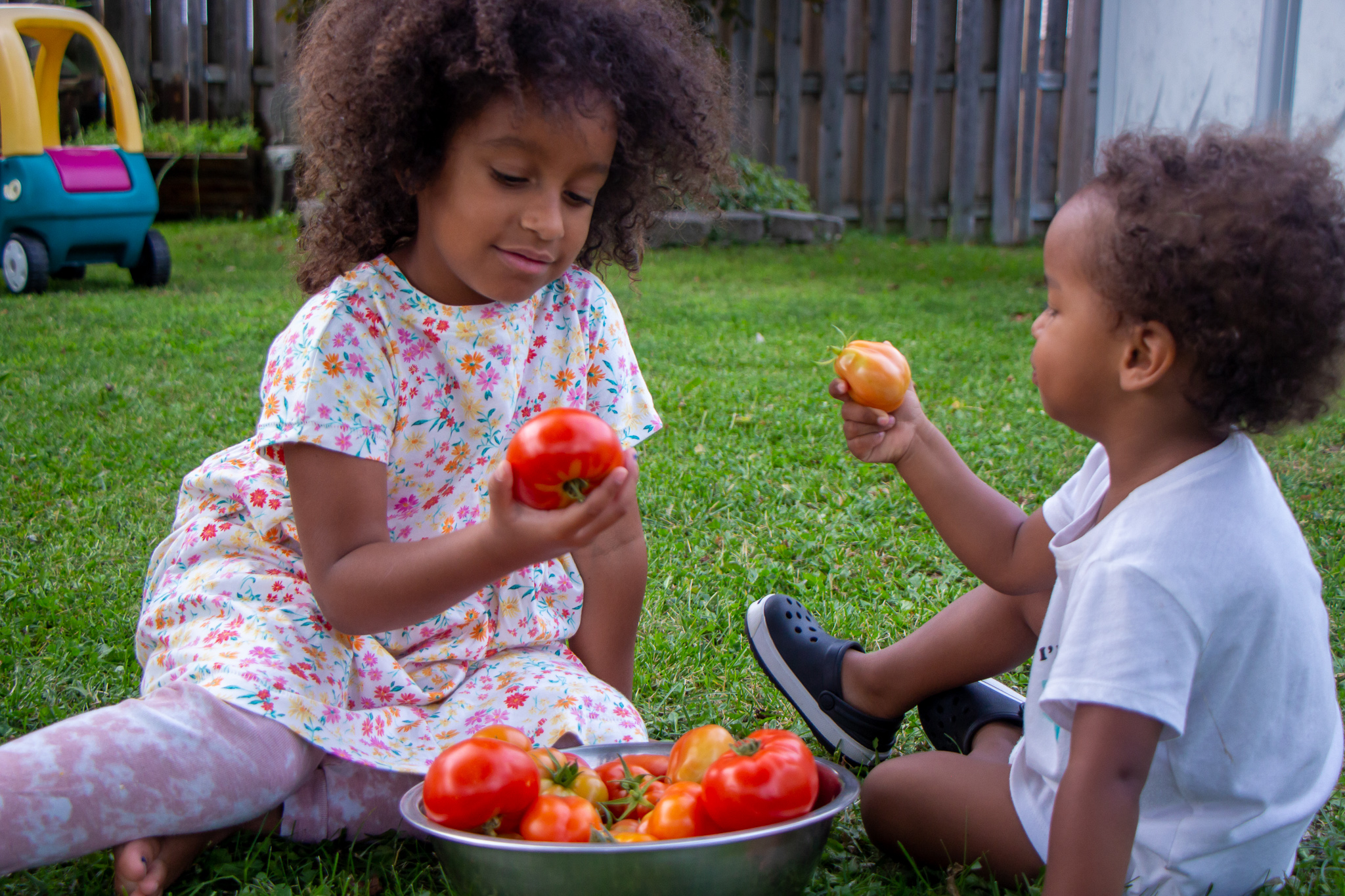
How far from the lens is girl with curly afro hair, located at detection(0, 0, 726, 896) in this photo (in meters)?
1.55

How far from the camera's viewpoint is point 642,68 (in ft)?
5.95

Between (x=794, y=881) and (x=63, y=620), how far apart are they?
1.73m

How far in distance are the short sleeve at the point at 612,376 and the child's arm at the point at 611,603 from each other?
7.0 inches

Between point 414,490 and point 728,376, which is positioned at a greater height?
point 414,490

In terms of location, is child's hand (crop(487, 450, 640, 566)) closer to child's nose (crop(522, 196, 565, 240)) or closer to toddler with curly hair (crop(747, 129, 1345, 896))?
child's nose (crop(522, 196, 565, 240))

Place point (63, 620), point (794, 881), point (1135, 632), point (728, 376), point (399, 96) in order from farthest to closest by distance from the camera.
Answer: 1. point (728, 376)
2. point (63, 620)
3. point (399, 96)
4. point (794, 881)
5. point (1135, 632)

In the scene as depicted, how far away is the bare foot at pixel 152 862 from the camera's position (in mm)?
1521

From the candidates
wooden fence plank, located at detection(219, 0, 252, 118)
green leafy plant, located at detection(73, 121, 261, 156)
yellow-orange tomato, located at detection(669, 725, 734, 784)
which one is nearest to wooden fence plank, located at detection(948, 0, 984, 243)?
green leafy plant, located at detection(73, 121, 261, 156)

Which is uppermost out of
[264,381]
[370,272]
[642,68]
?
[642,68]

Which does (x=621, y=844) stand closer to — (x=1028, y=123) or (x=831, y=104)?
(x=831, y=104)

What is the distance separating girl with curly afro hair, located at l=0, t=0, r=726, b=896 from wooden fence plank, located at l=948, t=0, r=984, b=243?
29.8 feet

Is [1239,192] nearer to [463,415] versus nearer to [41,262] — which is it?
[463,415]

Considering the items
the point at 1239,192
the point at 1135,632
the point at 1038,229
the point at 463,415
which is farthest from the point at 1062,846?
the point at 1038,229

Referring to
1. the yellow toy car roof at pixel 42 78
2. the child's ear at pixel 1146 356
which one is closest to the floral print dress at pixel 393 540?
the child's ear at pixel 1146 356
